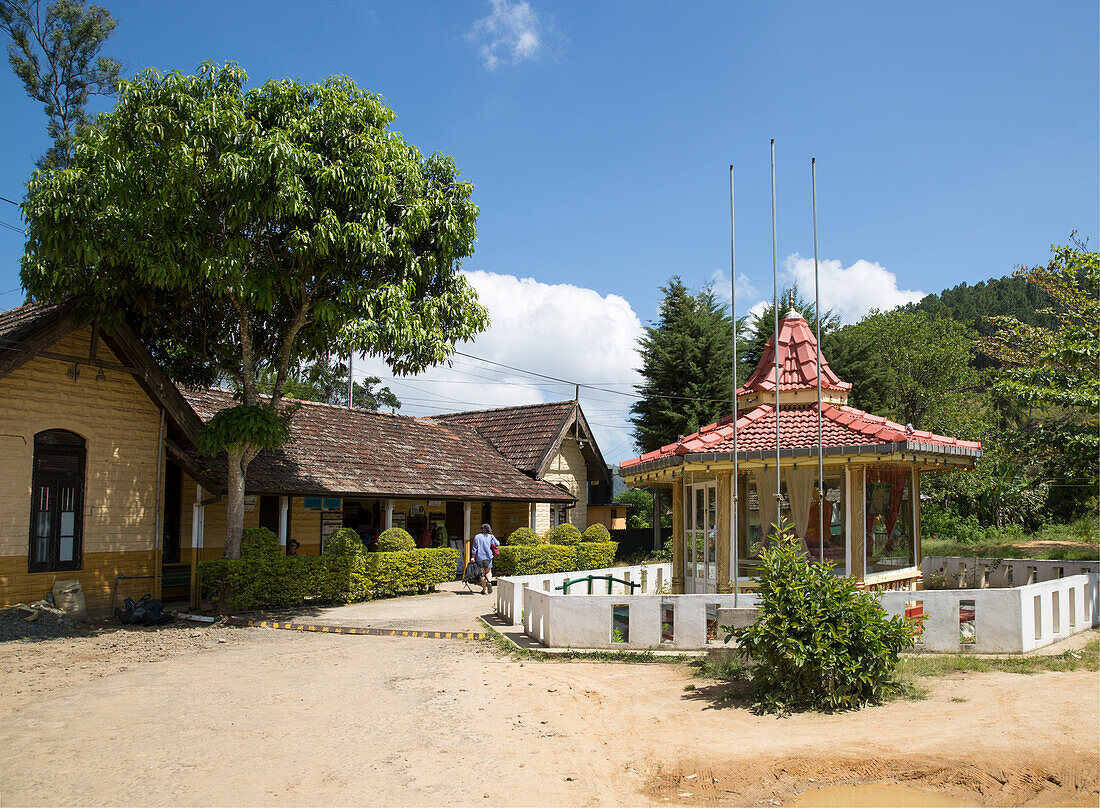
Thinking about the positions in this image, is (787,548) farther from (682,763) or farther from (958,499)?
(958,499)

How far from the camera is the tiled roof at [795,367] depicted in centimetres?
1608

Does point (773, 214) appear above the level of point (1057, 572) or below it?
above

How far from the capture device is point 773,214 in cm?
1177

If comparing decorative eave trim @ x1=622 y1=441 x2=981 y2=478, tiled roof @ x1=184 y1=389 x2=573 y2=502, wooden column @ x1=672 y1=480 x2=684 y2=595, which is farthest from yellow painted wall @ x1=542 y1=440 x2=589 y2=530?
decorative eave trim @ x1=622 y1=441 x2=981 y2=478

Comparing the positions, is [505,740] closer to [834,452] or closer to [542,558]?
[834,452]

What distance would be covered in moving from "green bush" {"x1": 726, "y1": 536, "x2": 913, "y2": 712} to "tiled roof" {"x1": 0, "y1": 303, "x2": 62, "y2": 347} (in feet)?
43.5

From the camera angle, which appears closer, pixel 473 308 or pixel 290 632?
pixel 290 632

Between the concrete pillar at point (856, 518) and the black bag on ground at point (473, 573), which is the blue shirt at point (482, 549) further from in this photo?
the concrete pillar at point (856, 518)

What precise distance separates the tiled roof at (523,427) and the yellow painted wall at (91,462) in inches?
594

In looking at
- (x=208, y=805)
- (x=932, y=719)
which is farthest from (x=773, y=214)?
(x=208, y=805)

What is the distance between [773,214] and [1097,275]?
8356mm

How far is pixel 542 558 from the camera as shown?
2373 cm

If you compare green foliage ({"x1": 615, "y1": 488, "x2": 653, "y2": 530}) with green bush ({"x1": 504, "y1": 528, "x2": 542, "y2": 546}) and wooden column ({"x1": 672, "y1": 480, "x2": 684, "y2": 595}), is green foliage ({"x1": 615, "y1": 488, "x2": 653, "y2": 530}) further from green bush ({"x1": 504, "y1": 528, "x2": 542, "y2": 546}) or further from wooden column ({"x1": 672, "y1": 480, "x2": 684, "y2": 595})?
wooden column ({"x1": 672, "y1": 480, "x2": 684, "y2": 595})

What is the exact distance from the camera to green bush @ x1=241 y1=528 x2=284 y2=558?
56.1ft
